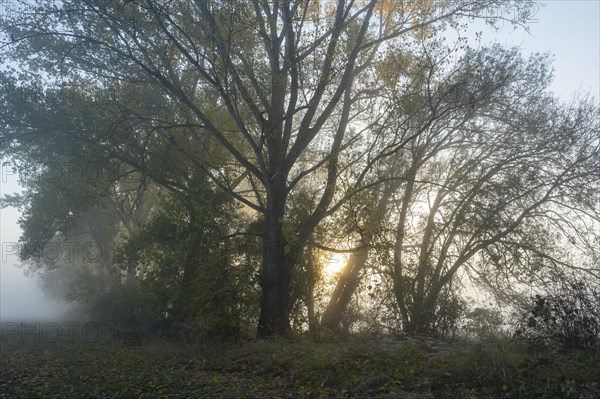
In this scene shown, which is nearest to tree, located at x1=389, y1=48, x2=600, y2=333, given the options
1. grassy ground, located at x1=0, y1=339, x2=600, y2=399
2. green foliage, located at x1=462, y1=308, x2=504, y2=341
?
green foliage, located at x1=462, y1=308, x2=504, y2=341

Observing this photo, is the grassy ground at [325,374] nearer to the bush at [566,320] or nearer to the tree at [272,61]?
the bush at [566,320]

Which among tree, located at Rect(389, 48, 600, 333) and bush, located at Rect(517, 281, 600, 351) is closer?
bush, located at Rect(517, 281, 600, 351)

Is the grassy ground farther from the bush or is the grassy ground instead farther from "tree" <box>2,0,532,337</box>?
"tree" <box>2,0,532,337</box>

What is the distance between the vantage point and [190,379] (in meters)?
8.60

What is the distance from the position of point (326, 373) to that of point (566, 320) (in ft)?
12.3

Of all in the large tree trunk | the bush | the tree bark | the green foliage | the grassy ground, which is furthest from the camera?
the tree bark

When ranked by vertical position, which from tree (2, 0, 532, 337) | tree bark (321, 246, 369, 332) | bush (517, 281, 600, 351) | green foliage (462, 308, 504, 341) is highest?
tree (2, 0, 532, 337)

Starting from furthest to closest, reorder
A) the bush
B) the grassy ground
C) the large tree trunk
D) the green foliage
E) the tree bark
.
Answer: the tree bark
the large tree trunk
the green foliage
the bush
the grassy ground

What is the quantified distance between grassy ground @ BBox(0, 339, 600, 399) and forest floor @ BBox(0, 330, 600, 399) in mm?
15

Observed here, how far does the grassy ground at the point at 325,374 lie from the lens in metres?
6.46

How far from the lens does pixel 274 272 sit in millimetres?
13367

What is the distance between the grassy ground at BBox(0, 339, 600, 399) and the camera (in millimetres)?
6465

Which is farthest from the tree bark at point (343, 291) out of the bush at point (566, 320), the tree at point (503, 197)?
the bush at point (566, 320)

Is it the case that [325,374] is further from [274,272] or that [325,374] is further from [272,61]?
[272,61]
